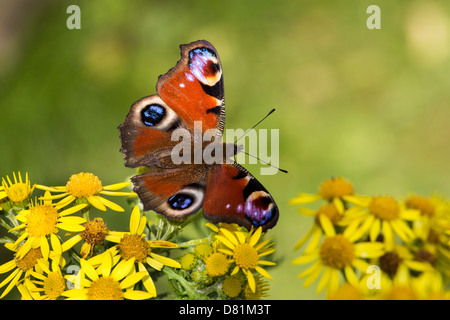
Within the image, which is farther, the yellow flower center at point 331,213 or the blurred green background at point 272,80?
the blurred green background at point 272,80

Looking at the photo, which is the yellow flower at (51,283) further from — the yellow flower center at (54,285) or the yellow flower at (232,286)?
the yellow flower at (232,286)

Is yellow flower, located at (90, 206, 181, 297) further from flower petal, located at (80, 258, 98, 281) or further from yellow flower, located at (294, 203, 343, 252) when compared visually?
yellow flower, located at (294, 203, 343, 252)

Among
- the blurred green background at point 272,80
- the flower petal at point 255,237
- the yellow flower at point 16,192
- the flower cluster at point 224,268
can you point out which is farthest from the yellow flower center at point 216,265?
the blurred green background at point 272,80

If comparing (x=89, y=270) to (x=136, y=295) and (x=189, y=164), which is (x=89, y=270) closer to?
(x=136, y=295)

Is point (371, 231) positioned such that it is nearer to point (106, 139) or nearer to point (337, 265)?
point (337, 265)

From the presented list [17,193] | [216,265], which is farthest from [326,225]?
[17,193]
